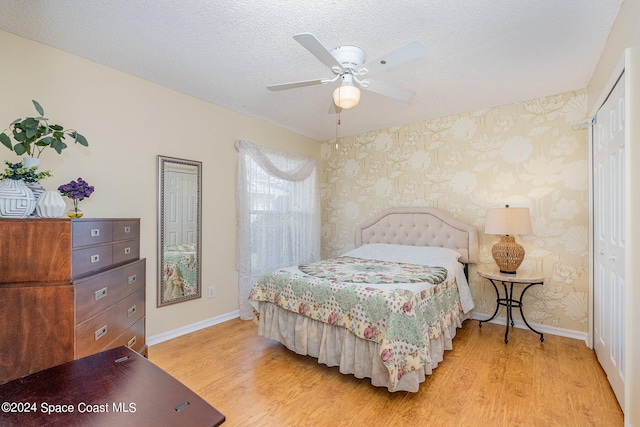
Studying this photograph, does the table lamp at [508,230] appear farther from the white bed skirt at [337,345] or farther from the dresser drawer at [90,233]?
the dresser drawer at [90,233]

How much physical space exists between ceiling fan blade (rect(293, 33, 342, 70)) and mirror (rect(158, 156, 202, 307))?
79.6 inches

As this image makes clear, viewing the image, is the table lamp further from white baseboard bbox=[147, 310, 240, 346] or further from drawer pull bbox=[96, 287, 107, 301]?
drawer pull bbox=[96, 287, 107, 301]

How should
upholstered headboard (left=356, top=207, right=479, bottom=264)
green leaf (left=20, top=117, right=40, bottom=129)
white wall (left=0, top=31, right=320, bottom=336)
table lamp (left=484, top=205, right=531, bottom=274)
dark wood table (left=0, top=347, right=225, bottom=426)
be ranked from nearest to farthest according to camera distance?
dark wood table (left=0, top=347, right=225, bottom=426)
green leaf (left=20, top=117, right=40, bottom=129)
white wall (left=0, top=31, right=320, bottom=336)
table lamp (left=484, top=205, right=531, bottom=274)
upholstered headboard (left=356, top=207, right=479, bottom=264)

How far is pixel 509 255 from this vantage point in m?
3.07

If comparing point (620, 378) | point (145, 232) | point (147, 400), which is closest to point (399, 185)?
point (620, 378)

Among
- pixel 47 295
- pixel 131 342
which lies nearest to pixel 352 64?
pixel 47 295

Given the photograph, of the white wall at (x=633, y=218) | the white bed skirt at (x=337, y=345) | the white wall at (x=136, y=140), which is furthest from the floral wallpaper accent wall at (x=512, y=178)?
the white wall at (x=136, y=140)

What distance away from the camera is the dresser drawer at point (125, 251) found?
7.30ft

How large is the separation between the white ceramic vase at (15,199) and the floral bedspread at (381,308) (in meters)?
1.75

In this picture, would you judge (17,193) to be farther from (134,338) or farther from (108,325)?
(134,338)

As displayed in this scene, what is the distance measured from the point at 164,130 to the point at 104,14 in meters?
1.20

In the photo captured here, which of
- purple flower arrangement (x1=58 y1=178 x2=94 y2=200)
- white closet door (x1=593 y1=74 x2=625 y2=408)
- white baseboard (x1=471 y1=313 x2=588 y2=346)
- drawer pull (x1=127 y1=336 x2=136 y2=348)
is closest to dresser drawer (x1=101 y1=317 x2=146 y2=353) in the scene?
drawer pull (x1=127 y1=336 x2=136 y2=348)

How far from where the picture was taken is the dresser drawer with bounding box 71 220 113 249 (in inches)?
70.1

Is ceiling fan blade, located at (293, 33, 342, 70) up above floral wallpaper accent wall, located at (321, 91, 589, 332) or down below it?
above
